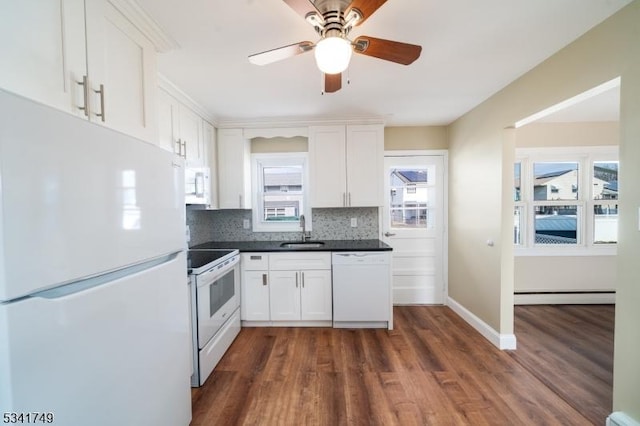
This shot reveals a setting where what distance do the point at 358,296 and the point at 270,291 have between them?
99 centimetres

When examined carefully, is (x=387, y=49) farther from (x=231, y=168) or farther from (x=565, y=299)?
(x=565, y=299)

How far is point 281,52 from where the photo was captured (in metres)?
1.44

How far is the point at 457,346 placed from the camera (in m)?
2.60

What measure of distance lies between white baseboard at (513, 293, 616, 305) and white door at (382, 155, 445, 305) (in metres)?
1.06

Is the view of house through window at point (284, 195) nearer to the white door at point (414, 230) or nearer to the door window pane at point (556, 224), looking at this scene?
the white door at point (414, 230)

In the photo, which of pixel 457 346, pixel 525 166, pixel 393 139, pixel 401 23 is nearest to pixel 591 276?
pixel 525 166

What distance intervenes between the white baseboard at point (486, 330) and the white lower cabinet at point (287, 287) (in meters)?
1.59

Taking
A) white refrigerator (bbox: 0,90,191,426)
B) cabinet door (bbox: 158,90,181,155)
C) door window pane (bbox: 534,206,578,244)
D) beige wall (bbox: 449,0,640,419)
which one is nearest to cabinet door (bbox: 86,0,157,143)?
white refrigerator (bbox: 0,90,191,426)

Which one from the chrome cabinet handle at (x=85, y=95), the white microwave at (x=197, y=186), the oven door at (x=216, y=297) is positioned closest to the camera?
the chrome cabinet handle at (x=85, y=95)

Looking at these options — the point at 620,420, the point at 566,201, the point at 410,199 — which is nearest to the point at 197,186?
the point at 410,199

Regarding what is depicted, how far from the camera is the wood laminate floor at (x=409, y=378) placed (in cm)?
177

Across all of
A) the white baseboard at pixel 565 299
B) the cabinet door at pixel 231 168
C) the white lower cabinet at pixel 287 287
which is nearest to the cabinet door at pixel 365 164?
the white lower cabinet at pixel 287 287

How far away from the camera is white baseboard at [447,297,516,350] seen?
252cm

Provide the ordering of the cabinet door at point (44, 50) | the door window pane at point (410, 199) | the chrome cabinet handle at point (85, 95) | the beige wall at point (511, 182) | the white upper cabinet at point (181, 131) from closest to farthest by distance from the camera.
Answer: the cabinet door at point (44, 50) → the chrome cabinet handle at point (85, 95) → the beige wall at point (511, 182) → the white upper cabinet at point (181, 131) → the door window pane at point (410, 199)
